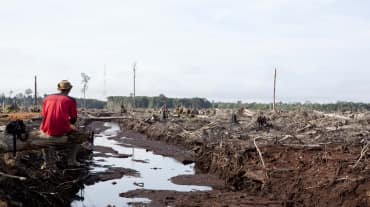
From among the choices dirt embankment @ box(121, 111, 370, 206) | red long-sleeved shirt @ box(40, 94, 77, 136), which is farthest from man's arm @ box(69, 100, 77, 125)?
dirt embankment @ box(121, 111, 370, 206)

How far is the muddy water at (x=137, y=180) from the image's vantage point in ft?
43.9

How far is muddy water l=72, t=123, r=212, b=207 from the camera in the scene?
43.9 ft

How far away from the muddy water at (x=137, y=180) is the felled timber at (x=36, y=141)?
2998 mm

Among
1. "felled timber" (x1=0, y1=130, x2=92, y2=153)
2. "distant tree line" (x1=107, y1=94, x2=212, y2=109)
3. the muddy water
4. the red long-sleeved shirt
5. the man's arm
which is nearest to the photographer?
"felled timber" (x1=0, y1=130, x2=92, y2=153)

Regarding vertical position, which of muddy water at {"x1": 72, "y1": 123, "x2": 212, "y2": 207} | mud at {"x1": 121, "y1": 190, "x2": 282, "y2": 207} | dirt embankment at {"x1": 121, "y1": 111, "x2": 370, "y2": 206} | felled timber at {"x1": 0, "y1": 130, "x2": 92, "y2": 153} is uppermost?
felled timber at {"x1": 0, "y1": 130, "x2": 92, "y2": 153}

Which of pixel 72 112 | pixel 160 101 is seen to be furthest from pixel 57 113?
pixel 160 101

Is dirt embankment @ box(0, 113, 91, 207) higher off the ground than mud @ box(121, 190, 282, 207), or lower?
higher

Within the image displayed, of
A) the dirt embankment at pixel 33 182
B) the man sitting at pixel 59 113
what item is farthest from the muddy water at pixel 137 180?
the man sitting at pixel 59 113

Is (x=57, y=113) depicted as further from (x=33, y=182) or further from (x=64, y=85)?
(x=33, y=182)

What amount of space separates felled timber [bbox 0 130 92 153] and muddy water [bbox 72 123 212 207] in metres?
3.00

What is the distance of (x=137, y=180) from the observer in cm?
1692

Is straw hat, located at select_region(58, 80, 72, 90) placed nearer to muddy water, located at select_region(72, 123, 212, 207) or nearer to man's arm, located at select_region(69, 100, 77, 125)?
man's arm, located at select_region(69, 100, 77, 125)

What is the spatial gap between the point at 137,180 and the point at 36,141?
7721 mm

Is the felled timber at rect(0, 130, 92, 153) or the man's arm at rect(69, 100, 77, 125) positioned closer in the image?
the felled timber at rect(0, 130, 92, 153)
